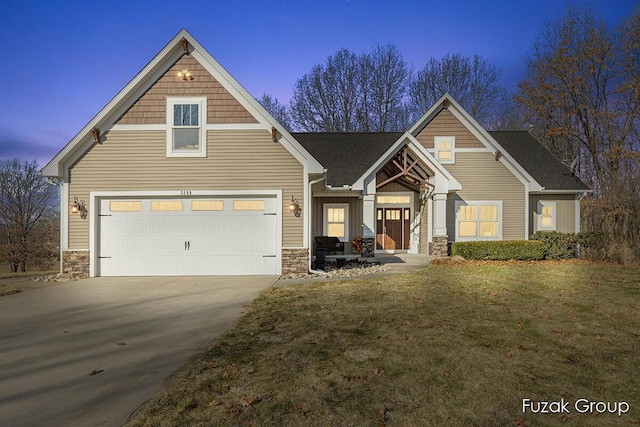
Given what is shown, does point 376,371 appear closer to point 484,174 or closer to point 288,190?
point 288,190

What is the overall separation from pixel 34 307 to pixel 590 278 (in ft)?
45.6

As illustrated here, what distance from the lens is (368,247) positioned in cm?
1449

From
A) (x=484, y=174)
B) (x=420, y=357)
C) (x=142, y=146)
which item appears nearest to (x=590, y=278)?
(x=484, y=174)

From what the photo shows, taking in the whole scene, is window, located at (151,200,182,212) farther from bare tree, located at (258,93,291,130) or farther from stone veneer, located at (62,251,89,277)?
bare tree, located at (258,93,291,130)

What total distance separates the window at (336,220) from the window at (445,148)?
502 centimetres

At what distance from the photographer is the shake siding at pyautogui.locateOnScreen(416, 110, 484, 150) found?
54.4ft

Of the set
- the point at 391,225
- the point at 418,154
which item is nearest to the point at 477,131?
the point at 418,154

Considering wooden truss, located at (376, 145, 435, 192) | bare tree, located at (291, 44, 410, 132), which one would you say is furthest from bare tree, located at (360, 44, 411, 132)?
wooden truss, located at (376, 145, 435, 192)

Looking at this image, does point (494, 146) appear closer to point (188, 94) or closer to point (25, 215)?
point (188, 94)

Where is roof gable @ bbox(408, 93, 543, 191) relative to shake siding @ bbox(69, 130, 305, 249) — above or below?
above

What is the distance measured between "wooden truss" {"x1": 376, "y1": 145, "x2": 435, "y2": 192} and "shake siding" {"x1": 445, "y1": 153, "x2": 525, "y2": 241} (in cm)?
195

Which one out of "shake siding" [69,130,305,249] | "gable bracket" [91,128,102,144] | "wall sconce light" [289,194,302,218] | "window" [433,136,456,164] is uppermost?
"window" [433,136,456,164]

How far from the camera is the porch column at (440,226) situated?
1490 cm

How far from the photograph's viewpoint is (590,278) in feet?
33.2
